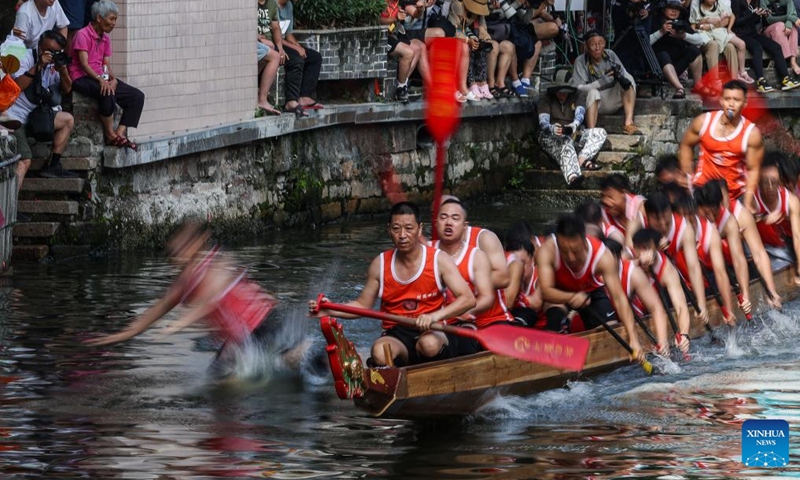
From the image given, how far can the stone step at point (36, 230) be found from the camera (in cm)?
1469

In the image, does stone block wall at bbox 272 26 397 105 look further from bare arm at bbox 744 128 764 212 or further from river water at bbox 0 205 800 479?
bare arm at bbox 744 128 764 212

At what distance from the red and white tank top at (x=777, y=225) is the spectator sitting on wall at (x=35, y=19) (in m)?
6.54

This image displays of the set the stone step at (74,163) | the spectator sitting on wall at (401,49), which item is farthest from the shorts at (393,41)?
the stone step at (74,163)

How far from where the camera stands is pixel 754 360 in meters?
12.1

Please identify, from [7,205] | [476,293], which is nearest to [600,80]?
[7,205]

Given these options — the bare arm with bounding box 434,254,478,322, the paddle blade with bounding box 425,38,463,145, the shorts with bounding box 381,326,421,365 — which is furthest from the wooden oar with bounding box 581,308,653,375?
the paddle blade with bounding box 425,38,463,145

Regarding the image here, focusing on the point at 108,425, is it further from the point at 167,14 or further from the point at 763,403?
the point at 167,14

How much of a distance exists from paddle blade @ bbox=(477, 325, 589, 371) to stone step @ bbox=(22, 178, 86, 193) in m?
6.04

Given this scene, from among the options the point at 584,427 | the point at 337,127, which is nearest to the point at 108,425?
the point at 584,427

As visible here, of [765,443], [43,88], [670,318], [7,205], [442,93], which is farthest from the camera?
[43,88]

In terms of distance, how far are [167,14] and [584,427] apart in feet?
25.4

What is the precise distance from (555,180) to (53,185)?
330 inches

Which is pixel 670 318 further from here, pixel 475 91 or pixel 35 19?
pixel 475 91

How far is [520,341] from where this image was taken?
391 inches
